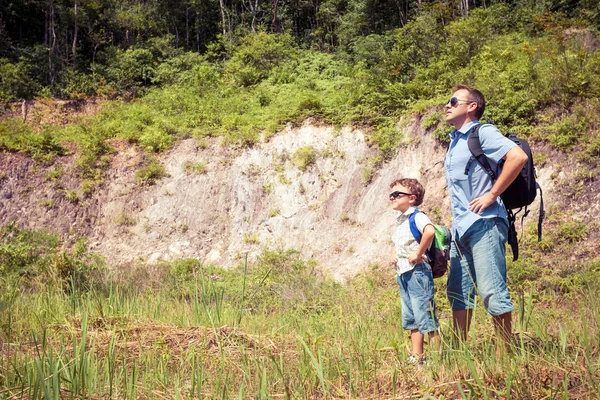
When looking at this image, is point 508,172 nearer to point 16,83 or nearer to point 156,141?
point 156,141

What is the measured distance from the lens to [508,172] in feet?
12.0

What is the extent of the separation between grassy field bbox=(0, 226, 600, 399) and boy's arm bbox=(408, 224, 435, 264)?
68 centimetres

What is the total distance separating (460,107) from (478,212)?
0.93m

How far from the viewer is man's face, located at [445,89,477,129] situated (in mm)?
4129

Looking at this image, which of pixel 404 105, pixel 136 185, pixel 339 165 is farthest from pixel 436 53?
pixel 136 185

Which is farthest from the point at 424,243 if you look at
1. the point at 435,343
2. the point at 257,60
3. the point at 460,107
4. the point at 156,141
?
the point at 257,60

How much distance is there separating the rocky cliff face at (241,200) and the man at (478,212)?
8.32m

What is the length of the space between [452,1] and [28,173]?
19477 millimetres

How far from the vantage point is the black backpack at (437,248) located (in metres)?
4.37

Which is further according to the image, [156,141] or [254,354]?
[156,141]

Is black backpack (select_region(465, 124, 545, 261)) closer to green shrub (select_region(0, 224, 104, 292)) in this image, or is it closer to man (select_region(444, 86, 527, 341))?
man (select_region(444, 86, 527, 341))

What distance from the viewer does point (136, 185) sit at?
55.6 feet

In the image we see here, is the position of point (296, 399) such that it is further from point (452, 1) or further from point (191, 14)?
point (191, 14)

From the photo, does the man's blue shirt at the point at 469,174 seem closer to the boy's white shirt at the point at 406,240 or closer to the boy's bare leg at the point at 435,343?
the boy's white shirt at the point at 406,240
